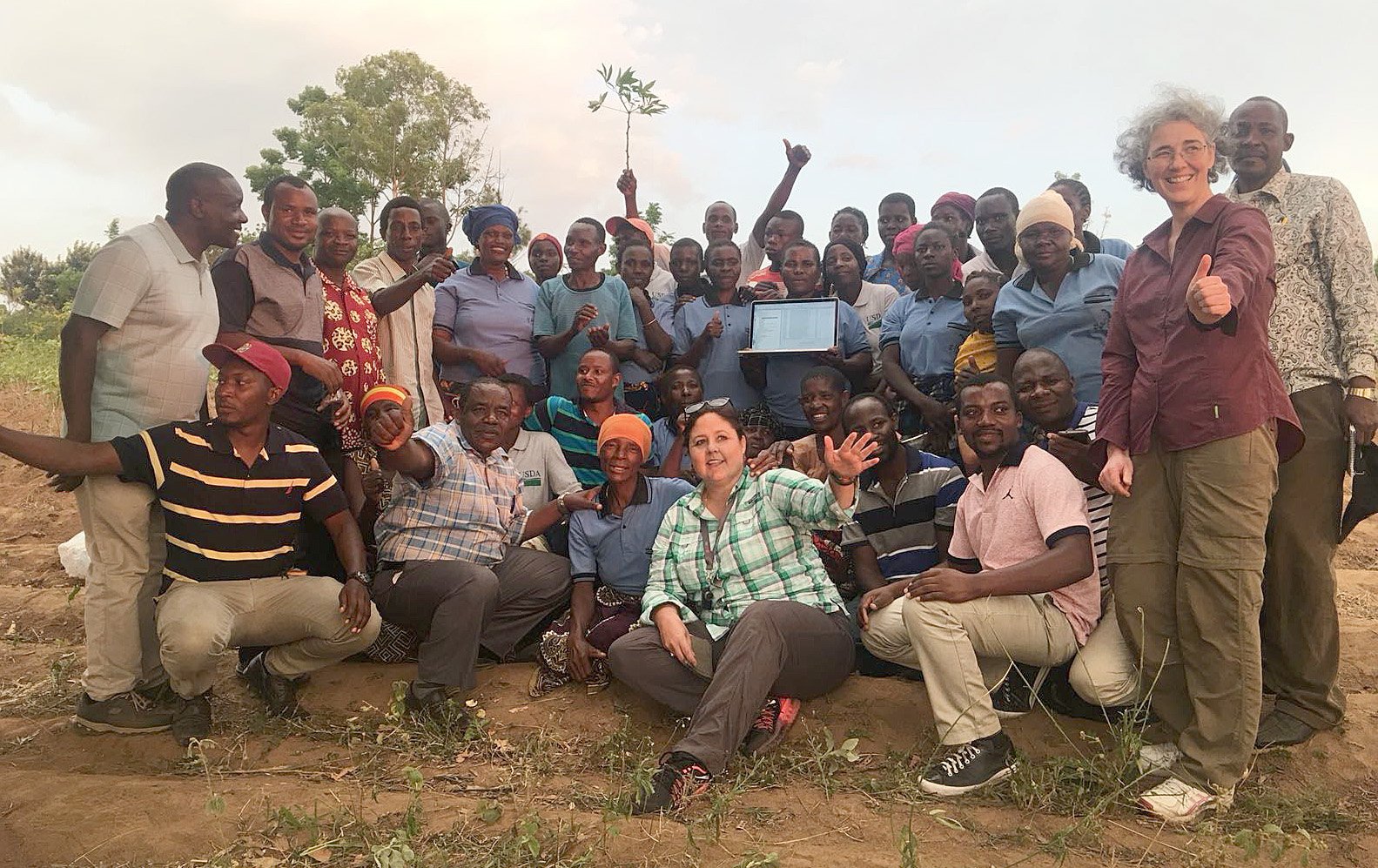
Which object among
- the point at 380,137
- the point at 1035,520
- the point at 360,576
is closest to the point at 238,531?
the point at 360,576

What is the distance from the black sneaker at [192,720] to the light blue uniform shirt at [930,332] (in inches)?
158

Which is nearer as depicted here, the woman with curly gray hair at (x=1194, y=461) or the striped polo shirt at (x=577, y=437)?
the woman with curly gray hair at (x=1194, y=461)

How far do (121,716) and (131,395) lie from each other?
55.5 inches

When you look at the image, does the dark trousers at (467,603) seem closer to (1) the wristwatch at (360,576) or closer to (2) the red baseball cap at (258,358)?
(1) the wristwatch at (360,576)

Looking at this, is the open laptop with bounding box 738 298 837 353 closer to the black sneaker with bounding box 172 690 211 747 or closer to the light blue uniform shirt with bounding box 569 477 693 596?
the light blue uniform shirt with bounding box 569 477 693 596

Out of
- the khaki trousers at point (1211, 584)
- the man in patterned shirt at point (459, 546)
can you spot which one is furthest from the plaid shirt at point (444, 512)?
the khaki trousers at point (1211, 584)

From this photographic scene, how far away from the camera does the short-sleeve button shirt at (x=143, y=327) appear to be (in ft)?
13.4

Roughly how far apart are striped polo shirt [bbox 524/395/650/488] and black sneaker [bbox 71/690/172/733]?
2.34 metres

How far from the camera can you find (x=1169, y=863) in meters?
3.01

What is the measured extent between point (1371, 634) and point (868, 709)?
126 inches

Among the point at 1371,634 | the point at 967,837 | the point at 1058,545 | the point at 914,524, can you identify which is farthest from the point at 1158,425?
the point at 1371,634

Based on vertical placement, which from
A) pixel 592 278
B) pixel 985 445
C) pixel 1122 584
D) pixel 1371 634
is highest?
pixel 592 278

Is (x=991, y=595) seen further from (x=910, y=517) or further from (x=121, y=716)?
(x=121, y=716)

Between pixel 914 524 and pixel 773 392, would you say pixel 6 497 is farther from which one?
pixel 914 524
